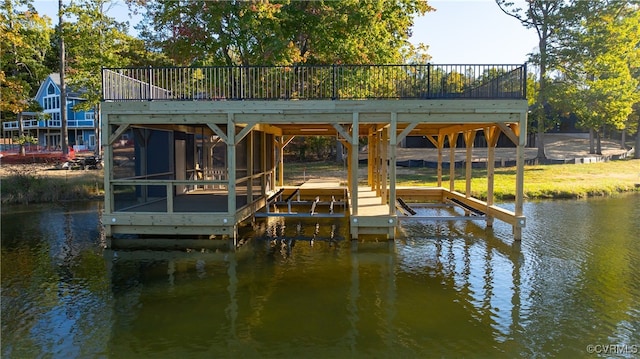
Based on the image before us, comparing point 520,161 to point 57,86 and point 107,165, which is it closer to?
point 107,165

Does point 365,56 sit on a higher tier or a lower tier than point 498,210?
higher

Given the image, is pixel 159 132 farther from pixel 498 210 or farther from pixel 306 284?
pixel 498 210

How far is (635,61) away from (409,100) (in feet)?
97.2

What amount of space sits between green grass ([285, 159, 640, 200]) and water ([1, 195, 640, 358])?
8059mm

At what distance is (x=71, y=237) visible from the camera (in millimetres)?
12500

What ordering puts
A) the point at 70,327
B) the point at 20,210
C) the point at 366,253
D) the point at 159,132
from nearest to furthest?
the point at 70,327, the point at 366,253, the point at 159,132, the point at 20,210

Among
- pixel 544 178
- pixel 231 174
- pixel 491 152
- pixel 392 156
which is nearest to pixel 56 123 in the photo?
pixel 231 174

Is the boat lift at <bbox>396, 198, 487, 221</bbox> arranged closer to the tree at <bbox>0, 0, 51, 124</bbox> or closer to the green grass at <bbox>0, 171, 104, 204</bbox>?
the green grass at <bbox>0, 171, 104, 204</bbox>

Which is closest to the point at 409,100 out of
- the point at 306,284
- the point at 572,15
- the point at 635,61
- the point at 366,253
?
the point at 366,253

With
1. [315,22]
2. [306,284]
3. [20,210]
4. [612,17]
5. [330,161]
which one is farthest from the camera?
[330,161]

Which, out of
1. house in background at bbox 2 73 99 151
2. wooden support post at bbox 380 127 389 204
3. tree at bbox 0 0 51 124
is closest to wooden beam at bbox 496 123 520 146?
wooden support post at bbox 380 127 389 204

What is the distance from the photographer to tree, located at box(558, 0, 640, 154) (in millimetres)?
27328

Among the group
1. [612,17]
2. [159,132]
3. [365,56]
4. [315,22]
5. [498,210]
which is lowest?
[498,210]

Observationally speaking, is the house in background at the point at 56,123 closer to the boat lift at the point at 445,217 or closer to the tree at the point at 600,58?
the boat lift at the point at 445,217
